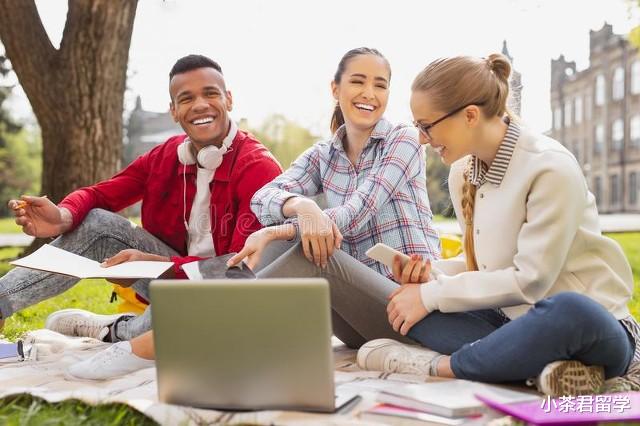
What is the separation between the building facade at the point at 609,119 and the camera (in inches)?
1320

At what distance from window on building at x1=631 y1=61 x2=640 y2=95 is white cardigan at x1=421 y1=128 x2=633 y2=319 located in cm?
3391

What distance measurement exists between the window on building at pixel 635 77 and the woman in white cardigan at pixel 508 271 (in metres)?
33.9

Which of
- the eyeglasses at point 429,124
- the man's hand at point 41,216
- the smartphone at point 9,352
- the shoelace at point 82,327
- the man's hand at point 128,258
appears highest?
the eyeglasses at point 429,124

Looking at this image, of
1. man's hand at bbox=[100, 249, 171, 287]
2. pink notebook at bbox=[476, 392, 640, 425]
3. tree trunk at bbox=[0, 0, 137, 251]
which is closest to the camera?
pink notebook at bbox=[476, 392, 640, 425]

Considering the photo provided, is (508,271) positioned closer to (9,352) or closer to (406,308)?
(406,308)

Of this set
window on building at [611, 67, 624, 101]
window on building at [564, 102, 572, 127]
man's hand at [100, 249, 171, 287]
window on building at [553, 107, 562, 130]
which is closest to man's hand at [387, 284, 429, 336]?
man's hand at [100, 249, 171, 287]

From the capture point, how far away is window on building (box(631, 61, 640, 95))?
109 ft

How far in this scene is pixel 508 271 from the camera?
2256mm

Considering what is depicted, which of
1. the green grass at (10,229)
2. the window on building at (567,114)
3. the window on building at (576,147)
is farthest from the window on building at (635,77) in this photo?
the green grass at (10,229)

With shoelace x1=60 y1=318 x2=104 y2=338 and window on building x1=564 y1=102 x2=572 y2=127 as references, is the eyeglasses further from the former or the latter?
window on building x1=564 y1=102 x2=572 y2=127

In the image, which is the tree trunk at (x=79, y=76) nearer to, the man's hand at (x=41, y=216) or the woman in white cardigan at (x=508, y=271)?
the man's hand at (x=41, y=216)

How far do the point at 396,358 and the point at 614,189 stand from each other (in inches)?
1349

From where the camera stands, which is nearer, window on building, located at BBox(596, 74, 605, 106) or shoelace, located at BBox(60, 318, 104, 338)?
shoelace, located at BBox(60, 318, 104, 338)

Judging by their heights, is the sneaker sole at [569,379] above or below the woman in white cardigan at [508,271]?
below
